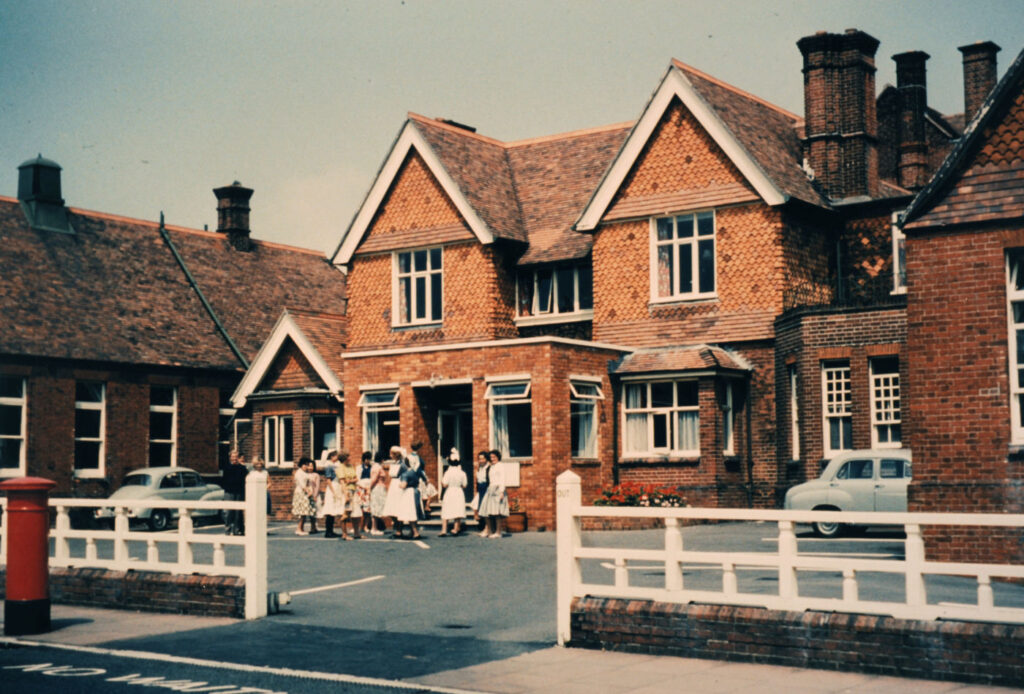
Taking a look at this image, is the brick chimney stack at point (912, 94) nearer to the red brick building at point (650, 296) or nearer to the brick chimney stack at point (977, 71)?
the brick chimney stack at point (977, 71)

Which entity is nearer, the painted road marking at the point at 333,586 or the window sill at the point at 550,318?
the painted road marking at the point at 333,586

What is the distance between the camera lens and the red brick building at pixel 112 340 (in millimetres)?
35812

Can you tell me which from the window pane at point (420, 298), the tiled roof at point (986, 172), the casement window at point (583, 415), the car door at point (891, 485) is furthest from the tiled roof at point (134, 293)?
the tiled roof at point (986, 172)

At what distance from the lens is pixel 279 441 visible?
35250mm

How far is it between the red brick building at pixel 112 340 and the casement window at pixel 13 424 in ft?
0.11

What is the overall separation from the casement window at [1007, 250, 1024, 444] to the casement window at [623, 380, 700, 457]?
471 inches

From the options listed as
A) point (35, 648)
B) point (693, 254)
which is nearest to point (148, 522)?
point (693, 254)

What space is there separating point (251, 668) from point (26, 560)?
3708 millimetres

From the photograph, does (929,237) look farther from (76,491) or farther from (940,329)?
(76,491)

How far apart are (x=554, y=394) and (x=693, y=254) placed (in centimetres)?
542

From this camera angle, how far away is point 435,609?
15539 millimetres

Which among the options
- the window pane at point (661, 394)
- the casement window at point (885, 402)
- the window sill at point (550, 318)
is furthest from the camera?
the window sill at point (550, 318)

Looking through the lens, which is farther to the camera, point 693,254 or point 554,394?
point 693,254

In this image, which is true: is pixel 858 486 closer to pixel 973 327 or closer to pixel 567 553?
pixel 973 327
